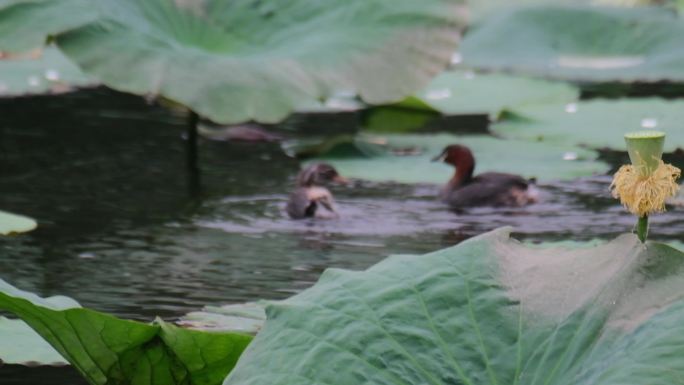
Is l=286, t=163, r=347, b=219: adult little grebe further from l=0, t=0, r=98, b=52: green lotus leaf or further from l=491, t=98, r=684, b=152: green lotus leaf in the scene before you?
l=491, t=98, r=684, b=152: green lotus leaf

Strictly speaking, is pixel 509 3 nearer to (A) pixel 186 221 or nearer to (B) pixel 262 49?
(B) pixel 262 49

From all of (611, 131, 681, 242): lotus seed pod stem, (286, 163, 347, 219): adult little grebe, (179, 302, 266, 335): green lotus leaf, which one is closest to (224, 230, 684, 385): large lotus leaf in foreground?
(611, 131, 681, 242): lotus seed pod stem

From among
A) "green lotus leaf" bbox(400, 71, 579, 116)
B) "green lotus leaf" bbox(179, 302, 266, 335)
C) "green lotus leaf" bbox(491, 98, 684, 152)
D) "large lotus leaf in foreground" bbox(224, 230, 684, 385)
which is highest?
"green lotus leaf" bbox(400, 71, 579, 116)

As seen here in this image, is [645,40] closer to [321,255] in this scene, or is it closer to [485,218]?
[485,218]

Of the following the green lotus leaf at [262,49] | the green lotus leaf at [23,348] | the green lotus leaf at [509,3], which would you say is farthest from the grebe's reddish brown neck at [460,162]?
the green lotus leaf at [509,3]

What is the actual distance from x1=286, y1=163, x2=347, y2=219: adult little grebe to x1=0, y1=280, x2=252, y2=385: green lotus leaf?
99.1 inches

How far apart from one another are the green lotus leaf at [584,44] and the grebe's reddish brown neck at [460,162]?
2.79m

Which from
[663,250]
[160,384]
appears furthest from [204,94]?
[663,250]

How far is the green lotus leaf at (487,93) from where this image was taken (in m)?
7.54

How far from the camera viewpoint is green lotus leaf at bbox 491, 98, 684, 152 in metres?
6.39

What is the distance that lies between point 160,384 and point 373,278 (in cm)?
48

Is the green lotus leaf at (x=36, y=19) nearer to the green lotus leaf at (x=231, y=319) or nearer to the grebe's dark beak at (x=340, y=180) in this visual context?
the grebe's dark beak at (x=340, y=180)

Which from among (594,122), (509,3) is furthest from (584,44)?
(594,122)

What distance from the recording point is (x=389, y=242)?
16.1 feet
